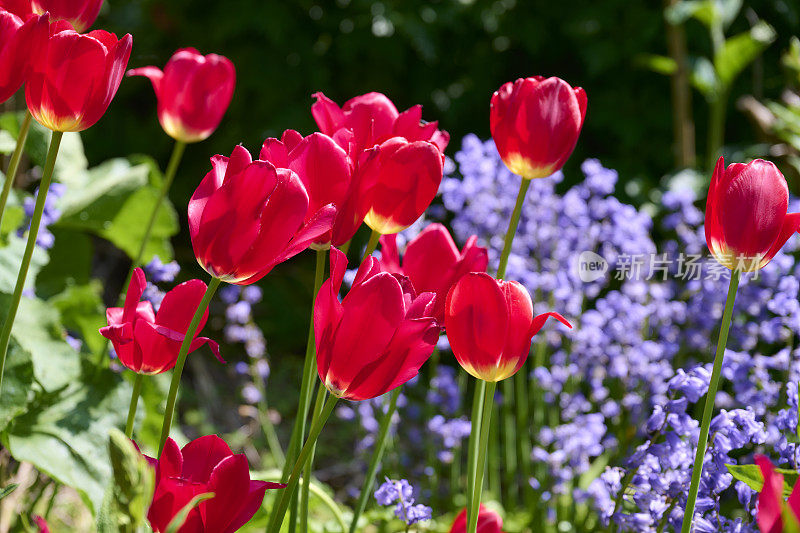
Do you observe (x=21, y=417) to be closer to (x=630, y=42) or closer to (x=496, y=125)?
(x=496, y=125)

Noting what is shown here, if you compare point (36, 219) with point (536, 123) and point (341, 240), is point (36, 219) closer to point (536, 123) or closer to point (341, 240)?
point (341, 240)

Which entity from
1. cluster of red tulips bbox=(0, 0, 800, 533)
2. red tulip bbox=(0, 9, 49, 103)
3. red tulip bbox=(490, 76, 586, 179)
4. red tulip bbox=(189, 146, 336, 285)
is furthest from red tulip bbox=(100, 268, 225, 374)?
red tulip bbox=(490, 76, 586, 179)

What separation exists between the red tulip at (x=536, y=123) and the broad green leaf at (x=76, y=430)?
0.74 m

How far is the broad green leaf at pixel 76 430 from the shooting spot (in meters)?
1.12

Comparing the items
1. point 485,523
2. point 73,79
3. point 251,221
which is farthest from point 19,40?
point 485,523

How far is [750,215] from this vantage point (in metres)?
0.65

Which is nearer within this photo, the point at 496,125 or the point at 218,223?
the point at 218,223

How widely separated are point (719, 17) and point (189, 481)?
7.99 feet

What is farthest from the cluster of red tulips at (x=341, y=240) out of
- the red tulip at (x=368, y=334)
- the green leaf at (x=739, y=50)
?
the green leaf at (x=739, y=50)

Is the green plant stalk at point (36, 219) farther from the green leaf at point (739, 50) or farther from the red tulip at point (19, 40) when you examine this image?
the green leaf at point (739, 50)

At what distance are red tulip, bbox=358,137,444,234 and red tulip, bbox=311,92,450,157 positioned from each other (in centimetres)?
7

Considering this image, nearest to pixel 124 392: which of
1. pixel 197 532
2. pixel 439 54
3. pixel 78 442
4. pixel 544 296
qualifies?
pixel 78 442

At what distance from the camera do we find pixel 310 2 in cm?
298

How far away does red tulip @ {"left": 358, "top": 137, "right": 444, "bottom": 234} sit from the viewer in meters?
0.69
